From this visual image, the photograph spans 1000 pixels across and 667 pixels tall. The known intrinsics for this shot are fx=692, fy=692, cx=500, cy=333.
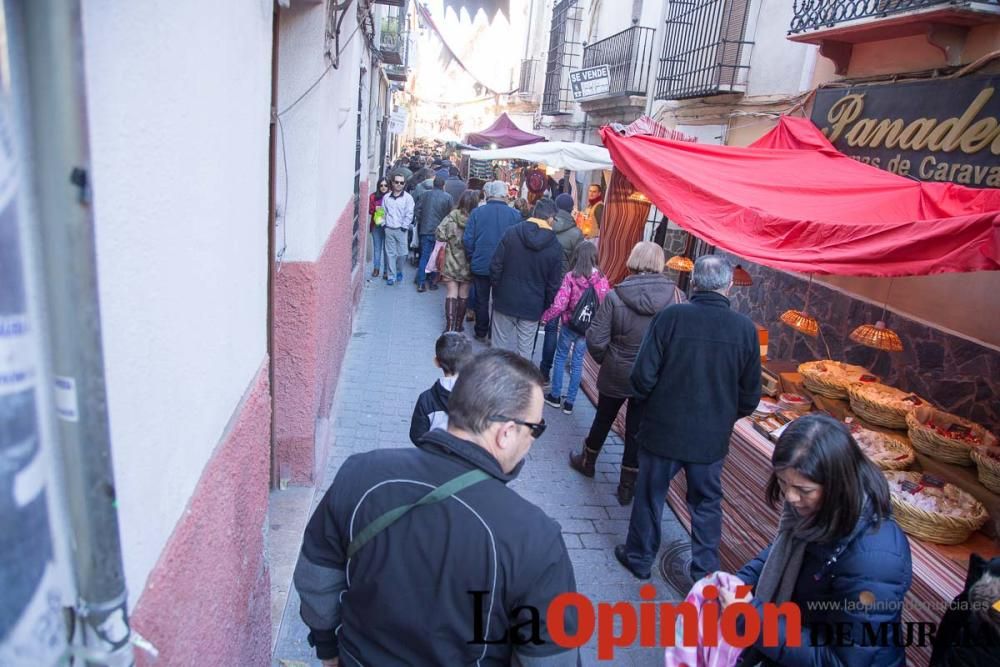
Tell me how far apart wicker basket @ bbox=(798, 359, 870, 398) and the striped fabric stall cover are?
2.31ft

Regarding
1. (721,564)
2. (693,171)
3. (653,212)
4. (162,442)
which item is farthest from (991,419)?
(653,212)

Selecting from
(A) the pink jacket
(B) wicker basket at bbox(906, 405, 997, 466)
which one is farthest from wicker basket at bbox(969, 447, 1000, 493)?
(A) the pink jacket

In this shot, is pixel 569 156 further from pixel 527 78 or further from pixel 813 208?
pixel 527 78

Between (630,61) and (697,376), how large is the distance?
1146 centimetres

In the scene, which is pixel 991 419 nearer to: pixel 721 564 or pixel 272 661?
pixel 721 564

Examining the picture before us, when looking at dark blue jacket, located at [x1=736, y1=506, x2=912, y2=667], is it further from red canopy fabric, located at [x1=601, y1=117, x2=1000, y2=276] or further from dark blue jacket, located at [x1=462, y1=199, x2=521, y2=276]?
dark blue jacket, located at [x1=462, y1=199, x2=521, y2=276]

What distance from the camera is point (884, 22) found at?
560 cm

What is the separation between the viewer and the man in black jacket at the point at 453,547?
1.75 m

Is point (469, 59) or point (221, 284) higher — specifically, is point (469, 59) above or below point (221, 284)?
above

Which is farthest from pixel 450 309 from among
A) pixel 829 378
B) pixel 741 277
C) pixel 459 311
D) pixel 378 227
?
pixel 829 378

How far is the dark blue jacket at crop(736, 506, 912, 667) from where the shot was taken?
208 cm

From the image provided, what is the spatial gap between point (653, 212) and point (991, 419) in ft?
23.7

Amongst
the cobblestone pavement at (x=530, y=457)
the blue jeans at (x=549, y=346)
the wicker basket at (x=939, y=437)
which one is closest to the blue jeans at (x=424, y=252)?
the cobblestone pavement at (x=530, y=457)

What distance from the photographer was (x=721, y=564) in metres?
4.74
